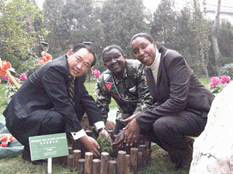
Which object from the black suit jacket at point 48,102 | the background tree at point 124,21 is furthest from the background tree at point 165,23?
the black suit jacket at point 48,102

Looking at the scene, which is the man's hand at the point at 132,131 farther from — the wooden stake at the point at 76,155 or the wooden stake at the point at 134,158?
the wooden stake at the point at 76,155

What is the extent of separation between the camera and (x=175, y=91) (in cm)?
282

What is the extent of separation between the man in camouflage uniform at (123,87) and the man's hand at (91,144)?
668 millimetres

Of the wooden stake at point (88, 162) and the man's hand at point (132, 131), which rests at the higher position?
the man's hand at point (132, 131)

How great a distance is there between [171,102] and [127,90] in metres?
0.92

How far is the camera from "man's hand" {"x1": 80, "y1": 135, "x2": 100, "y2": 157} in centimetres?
301

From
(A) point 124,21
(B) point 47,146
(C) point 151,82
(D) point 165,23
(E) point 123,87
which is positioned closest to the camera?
(B) point 47,146

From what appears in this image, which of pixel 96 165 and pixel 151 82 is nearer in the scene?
pixel 96 165

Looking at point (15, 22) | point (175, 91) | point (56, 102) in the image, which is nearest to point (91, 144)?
point (56, 102)

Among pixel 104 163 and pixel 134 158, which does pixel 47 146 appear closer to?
pixel 104 163

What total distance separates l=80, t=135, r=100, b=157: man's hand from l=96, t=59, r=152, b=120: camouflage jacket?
683mm

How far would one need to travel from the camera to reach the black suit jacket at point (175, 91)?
2.83 metres

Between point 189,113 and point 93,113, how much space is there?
1006mm

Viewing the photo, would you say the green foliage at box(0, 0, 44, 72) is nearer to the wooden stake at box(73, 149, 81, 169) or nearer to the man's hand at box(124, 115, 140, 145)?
the wooden stake at box(73, 149, 81, 169)
